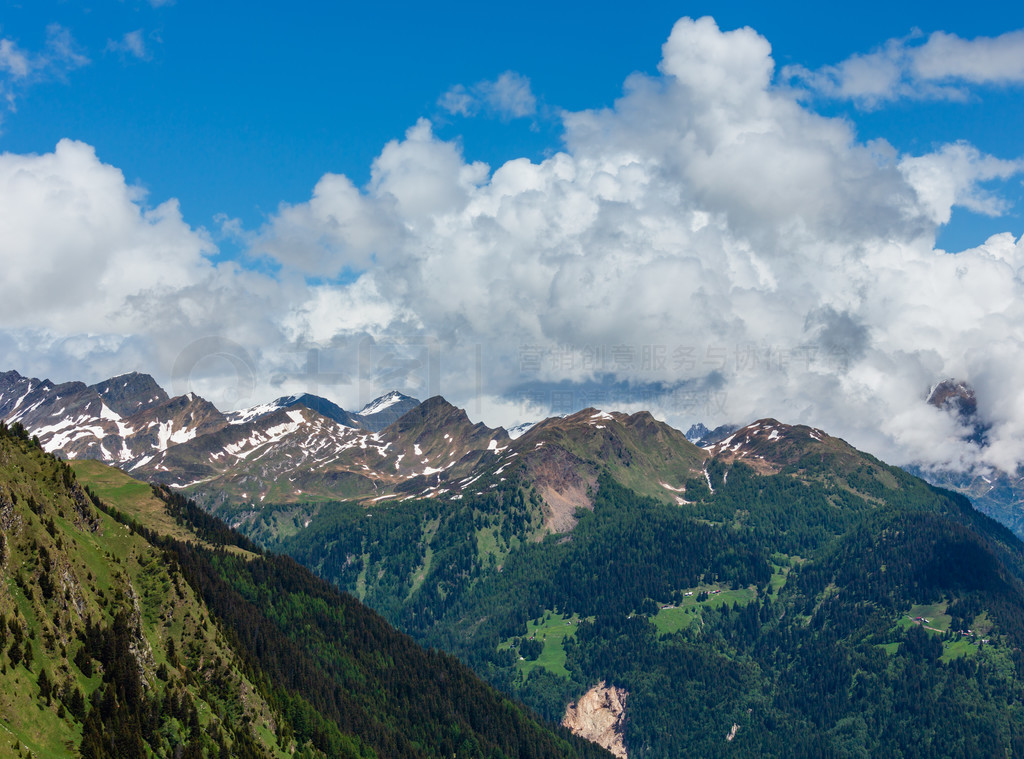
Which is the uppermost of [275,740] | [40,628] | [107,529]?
[107,529]

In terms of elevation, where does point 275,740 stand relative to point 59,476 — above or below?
below

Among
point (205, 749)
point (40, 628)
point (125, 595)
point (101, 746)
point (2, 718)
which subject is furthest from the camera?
point (125, 595)

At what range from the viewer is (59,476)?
183 m

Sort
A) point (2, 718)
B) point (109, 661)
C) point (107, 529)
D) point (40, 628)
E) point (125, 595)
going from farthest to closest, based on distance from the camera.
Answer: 1. point (107, 529)
2. point (125, 595)
3. point (109, 661)
4. point (40, 628)
5. point (2, 718)

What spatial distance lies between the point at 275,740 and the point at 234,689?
47.3 feet

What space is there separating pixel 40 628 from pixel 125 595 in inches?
1357

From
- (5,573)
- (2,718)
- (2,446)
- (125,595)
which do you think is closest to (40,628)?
(5,573)

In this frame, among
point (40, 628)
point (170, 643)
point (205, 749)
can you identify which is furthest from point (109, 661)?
point (170, 643)

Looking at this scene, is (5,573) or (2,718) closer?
(2,718)

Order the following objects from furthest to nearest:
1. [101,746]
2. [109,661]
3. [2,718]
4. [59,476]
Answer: [59,476], [109,661], [101,746], [2,718]

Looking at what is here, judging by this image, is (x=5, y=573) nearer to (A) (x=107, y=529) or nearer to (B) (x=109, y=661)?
(B) (x=109, y=661)

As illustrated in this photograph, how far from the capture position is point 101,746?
127m

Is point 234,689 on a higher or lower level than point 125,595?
lower

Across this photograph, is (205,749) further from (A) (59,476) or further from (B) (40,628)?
(A) (59,476)
